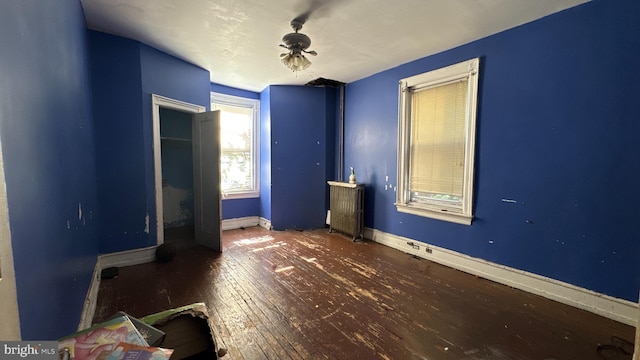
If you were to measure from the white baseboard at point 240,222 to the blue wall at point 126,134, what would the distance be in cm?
157

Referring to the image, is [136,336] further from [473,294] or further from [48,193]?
[473,294]

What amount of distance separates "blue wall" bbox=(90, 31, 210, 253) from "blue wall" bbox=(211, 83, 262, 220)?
1349mm

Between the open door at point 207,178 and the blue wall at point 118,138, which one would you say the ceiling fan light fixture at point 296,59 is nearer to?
the open door at point 207,178

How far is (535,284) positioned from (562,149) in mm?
1360

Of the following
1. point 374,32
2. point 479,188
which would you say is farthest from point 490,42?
point 479,188

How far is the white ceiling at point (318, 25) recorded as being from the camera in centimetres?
228

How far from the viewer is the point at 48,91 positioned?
1.33 m

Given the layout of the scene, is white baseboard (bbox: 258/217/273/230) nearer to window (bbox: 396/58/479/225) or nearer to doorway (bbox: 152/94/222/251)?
doorway (bbox: 152/94/222/251)

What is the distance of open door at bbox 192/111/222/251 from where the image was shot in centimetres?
357

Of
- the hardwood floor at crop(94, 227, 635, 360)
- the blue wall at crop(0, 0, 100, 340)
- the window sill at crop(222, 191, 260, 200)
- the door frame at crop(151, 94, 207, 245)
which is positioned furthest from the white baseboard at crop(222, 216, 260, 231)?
the blue wall at crop(0, 0, 100, 340)

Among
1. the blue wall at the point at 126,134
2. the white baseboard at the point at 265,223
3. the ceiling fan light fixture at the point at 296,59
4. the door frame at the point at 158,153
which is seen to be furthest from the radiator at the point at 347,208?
the blue wall at the point at 126,134

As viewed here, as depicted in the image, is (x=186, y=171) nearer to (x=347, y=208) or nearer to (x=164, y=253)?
(x=164, y=253)

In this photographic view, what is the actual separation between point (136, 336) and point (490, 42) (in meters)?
3.82

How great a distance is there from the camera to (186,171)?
464 cm
